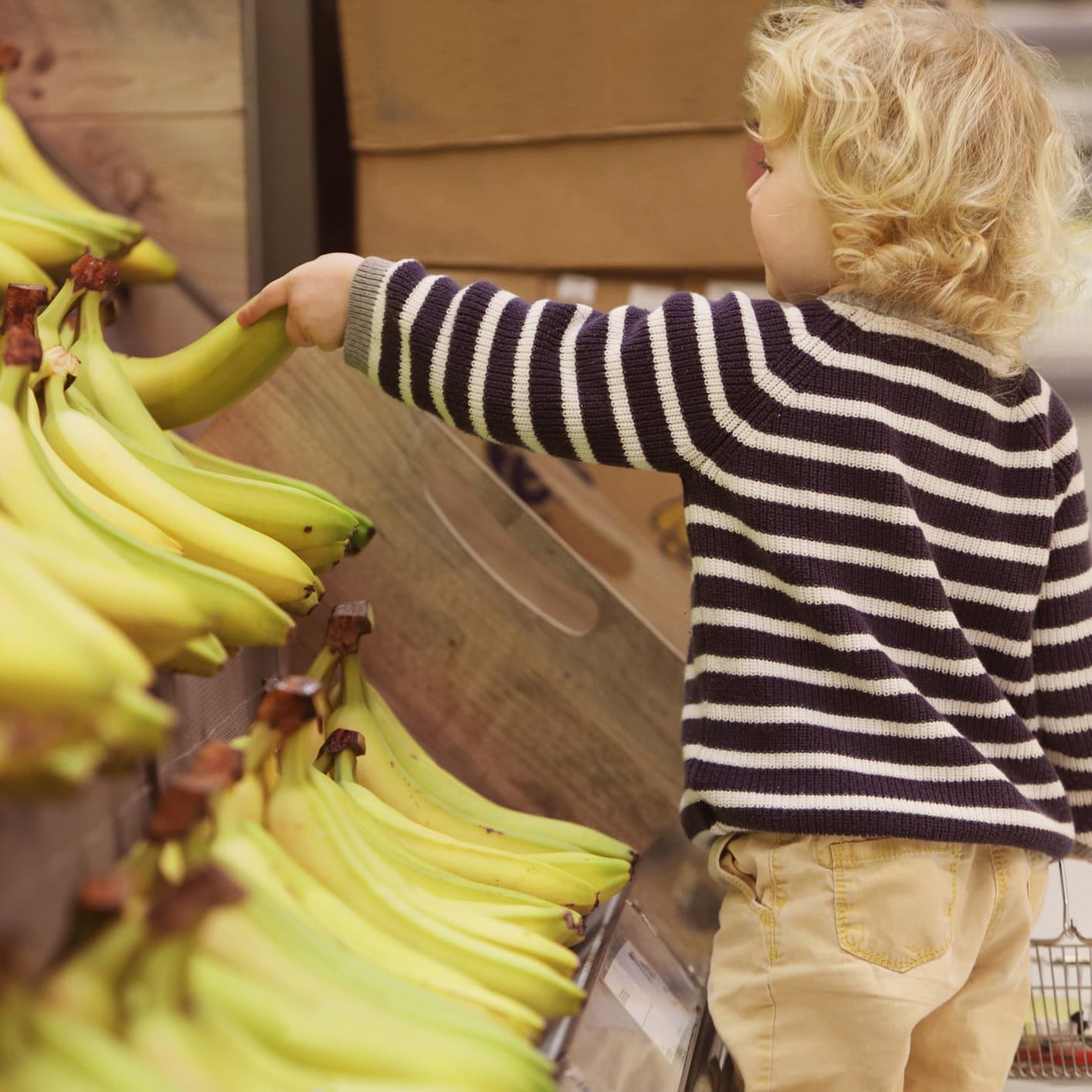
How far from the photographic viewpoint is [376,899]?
76 centimetres

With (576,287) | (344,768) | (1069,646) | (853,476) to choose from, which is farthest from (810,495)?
(576,287)

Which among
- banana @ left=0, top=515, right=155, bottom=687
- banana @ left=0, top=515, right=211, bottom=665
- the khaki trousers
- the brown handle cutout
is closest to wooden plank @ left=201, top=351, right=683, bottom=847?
the brown handle cutout

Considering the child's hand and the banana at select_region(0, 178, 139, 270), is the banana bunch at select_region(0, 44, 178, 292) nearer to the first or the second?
the banana at select_region(0, 178, 139, 270)

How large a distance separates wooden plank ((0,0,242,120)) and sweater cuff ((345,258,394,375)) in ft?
2.07

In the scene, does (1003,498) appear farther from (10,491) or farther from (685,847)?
(10,491)

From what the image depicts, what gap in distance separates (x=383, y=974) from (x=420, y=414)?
728 mm

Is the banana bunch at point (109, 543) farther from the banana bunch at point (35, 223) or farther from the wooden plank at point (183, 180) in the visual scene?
the wooden plank at point (183, 180)

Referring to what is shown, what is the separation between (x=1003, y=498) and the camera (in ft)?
3.42

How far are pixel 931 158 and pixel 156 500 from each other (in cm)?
69

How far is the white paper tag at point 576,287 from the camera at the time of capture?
5.11ft

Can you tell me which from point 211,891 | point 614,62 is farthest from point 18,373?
point 614,62

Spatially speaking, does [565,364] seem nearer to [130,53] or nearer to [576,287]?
[576,287]

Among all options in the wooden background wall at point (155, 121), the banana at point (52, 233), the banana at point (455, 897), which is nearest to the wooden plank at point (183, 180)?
the wooden background wall at point (155, 121)

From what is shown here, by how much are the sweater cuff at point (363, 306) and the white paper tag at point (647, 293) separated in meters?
0.61
